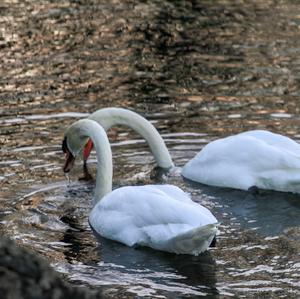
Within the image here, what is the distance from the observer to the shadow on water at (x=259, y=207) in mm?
7664

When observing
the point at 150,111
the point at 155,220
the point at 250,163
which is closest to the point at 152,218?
the point at 155,220

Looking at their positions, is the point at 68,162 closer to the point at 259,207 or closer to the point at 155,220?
the point at 259,207

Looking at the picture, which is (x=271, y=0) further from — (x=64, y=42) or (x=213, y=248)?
(x=213, y=248)

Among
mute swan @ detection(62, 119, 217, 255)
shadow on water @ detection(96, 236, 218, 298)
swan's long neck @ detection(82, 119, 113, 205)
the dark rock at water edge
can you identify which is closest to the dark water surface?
shadow on water @ detection(96, 236, 218, 298)

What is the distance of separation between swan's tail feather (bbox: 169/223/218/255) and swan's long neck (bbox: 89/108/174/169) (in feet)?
9.26

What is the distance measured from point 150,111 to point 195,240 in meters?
5.15

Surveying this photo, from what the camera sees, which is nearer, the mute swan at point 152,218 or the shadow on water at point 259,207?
the mute swan at point 152,218

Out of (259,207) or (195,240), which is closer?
(195,240)

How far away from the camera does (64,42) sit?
16031 mm

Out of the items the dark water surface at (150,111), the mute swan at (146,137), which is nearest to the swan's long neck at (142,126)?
the mute swan at (146,137)

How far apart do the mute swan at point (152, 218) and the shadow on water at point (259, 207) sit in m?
0.78

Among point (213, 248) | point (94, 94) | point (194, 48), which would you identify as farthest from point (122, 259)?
point (194, 48)

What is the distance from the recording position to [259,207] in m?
8.29

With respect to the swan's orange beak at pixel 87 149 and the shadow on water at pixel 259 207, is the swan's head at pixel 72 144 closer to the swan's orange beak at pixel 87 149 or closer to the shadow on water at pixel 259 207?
the swan's orange beak at pixel 87 149
